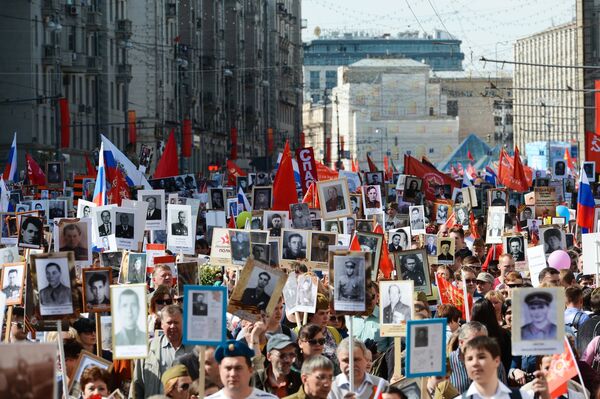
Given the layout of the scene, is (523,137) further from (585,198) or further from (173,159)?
(585,198)

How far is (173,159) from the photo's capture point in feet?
113

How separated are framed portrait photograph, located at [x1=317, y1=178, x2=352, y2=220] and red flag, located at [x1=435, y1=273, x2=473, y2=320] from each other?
5.56m

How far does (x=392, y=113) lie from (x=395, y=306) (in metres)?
157

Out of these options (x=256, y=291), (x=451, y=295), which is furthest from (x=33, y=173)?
(x=256, y=291)

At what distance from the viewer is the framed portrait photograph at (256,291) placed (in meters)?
10.6

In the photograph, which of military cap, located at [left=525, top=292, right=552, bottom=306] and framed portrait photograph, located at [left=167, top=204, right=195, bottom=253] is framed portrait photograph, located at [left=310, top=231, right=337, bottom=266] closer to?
framed portrait photograph, located at [left=167, top=204, right=195, bottom=253]

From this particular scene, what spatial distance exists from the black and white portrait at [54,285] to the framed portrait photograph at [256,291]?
936 millimetres

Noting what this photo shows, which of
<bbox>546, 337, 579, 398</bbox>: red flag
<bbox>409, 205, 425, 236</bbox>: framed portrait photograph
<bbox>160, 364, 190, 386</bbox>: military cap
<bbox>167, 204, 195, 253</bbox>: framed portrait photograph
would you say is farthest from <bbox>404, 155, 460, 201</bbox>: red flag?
<bbox>546, 337, 579, 398</bbox>: red flag

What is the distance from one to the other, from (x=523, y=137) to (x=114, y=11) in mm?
91041

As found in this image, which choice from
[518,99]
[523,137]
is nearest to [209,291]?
[518,99]

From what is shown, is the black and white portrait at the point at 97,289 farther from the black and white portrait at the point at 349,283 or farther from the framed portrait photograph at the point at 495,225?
the framed portrait photograph at the point at 495,225

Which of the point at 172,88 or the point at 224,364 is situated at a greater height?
the point at 172,88

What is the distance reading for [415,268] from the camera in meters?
14.4

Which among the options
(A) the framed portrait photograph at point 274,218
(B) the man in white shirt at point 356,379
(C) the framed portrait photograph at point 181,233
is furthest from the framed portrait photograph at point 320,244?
(B) the man in white shirt at point 356,379
